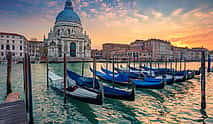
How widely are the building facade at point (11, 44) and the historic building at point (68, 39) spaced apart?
9.08 m

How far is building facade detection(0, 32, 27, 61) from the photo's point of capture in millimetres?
40188

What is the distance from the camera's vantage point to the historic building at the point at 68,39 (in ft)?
157

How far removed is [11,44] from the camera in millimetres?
41219

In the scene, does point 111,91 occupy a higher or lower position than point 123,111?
higher

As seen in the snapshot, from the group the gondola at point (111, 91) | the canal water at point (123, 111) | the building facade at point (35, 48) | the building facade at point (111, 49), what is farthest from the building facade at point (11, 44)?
the canal water at point (123, 111)

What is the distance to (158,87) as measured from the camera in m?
8.74

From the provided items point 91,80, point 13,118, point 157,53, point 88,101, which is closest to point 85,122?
point 88,101

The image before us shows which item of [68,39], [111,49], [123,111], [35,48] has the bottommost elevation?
[123,111]

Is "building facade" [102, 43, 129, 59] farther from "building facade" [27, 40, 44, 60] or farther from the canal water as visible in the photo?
the canal water

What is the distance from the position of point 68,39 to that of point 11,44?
1581 centimetres

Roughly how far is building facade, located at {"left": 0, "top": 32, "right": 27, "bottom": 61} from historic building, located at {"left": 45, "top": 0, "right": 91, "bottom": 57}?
29.8 ft

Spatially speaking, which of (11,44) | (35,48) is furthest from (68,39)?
(35,48)

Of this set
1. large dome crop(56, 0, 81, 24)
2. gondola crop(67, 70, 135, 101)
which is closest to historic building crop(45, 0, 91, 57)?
large dome crop(56, 0, 81, 24)

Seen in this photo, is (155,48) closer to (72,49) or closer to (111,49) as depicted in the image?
(111,49)
